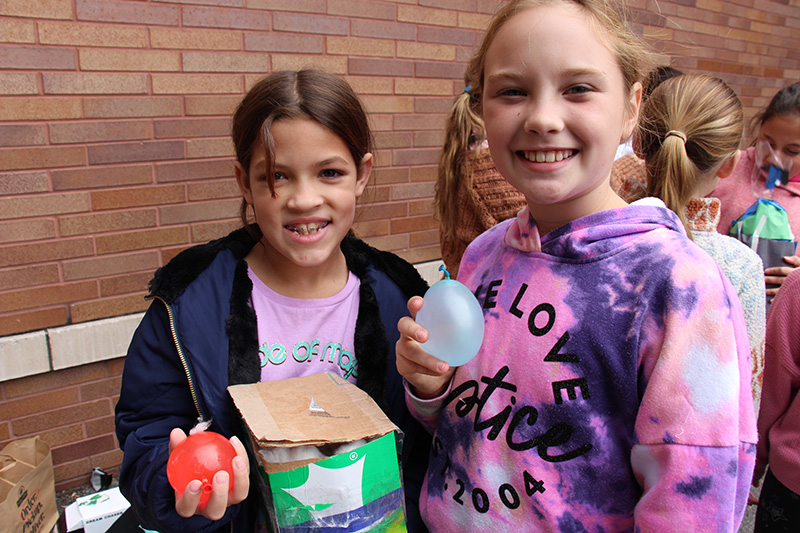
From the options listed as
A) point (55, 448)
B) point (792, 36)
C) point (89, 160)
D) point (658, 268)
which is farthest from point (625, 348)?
point (792, 36)

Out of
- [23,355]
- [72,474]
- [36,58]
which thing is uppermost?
[36,58]

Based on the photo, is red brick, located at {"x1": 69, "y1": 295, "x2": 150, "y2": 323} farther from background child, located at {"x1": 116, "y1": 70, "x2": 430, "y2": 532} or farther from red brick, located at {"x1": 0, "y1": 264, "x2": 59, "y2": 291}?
background child, located at {"x1": 116, "y1": 70, "x2": 430, "y2": 532}

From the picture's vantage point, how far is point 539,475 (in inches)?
44.8

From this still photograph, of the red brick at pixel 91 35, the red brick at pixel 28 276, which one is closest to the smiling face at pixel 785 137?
the red brick at pixel 91 35

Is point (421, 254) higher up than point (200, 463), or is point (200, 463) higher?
point (200, 463)

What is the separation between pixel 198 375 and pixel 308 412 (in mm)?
406

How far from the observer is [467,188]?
106 inches

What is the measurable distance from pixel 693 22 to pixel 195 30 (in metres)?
4.96

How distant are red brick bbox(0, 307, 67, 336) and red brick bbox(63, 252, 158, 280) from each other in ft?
0.64

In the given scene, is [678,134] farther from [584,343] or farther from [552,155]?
[584,343]

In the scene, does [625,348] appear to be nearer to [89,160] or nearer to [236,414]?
[236,414]

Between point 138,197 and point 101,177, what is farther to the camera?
point 138,197

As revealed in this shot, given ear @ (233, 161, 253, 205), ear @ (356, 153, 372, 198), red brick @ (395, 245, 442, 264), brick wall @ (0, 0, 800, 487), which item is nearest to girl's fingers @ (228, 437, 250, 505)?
ear @ (233, 161, 253, 205)

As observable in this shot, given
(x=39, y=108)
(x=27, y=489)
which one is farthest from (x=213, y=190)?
(x=27, y=489)
